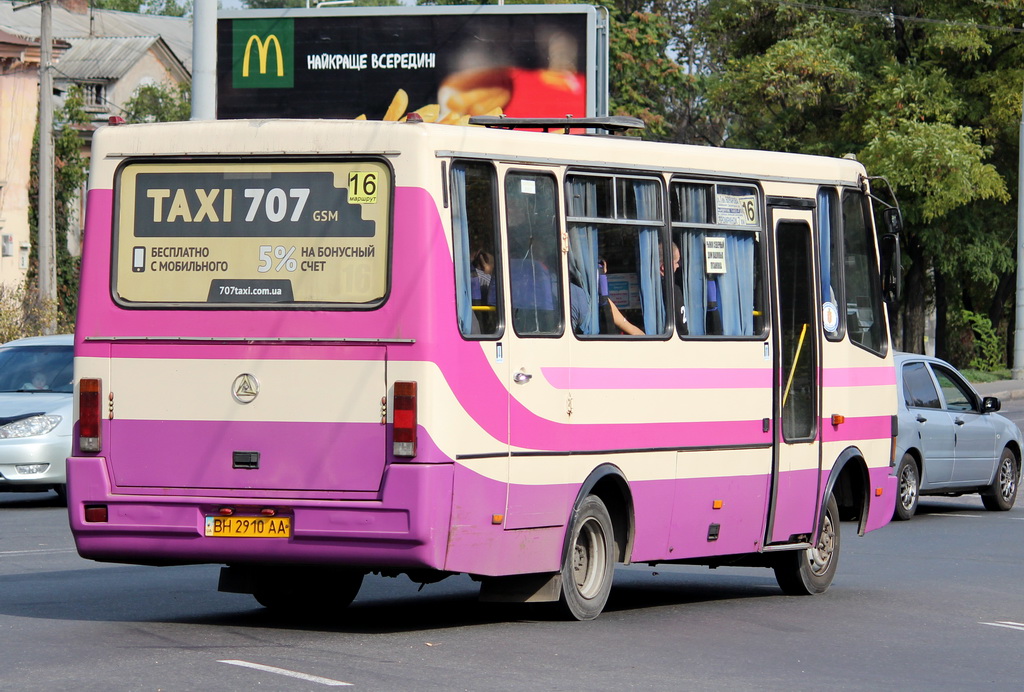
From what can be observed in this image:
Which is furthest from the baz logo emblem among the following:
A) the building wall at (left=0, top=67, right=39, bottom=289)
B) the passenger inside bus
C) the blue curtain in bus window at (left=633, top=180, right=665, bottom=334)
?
the building wall at (left=0, top=67, right=39, bottom=289)

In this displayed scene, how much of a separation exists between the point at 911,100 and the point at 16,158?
87.9 ft

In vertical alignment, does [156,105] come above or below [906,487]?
above

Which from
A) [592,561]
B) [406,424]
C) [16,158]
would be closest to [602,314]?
[592,561]

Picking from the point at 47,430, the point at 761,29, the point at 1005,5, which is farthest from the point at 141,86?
the point at 47,430

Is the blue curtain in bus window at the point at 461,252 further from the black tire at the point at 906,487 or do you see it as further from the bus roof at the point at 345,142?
the black tire at the point at 906,487

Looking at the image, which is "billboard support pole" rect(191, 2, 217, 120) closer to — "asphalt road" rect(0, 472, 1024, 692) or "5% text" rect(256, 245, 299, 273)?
"asphalt road" rect(0, 472, 1024, 692)

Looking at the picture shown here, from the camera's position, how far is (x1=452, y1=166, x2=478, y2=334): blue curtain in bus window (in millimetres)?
9773

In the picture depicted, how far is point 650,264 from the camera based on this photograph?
36.7 feet

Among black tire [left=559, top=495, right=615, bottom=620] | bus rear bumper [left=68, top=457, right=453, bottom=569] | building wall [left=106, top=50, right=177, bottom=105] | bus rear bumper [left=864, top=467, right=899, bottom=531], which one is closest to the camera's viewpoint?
Result: bus rear bumper [left=68, top=457, right=453, bottom=569]

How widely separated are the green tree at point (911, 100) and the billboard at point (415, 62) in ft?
49.7

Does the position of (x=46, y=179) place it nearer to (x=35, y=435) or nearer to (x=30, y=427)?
(x=30, y=427)

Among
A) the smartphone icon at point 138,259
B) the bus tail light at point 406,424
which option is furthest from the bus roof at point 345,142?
the bus tail light at point 406,424

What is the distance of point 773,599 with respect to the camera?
12656 millimetres

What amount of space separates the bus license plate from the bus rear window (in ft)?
3.70
